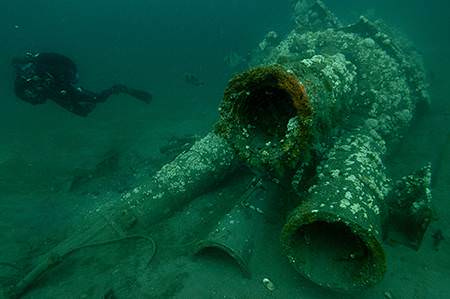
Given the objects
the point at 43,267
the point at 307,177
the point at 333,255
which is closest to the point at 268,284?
the point at 333,255

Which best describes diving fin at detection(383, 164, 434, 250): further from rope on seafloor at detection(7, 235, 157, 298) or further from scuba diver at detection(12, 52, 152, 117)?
scuba diver at detection(12, 52, 152, 117)

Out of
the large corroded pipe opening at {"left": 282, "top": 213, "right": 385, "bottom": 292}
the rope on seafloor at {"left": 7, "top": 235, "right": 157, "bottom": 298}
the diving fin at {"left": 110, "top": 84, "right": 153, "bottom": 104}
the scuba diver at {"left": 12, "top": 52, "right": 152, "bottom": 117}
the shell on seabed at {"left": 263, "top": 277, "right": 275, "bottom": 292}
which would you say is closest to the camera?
the large corroded pipe opening at {"left": 282, "top": 213, "right": 385, "bottom": 292}

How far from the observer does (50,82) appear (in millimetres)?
9211

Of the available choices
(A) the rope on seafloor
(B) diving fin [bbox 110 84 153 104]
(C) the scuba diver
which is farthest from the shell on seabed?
(B) diving fin [bbox 110 84 153 104]

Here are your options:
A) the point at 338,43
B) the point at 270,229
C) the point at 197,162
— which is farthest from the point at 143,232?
the point at 338,43

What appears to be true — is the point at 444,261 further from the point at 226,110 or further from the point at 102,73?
the point at 102,73

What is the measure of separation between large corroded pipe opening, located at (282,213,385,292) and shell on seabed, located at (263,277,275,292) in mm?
526

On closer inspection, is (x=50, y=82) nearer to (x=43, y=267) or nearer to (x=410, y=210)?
(x=43, y=267)

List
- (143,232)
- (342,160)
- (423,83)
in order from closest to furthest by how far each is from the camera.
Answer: (342,160) → (143,232) → (423,83)

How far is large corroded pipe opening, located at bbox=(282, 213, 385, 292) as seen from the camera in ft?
13.3

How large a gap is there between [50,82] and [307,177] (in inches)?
272

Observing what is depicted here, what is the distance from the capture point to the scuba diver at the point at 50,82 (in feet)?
29.4

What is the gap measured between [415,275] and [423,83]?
5.73 m

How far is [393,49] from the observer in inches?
341
